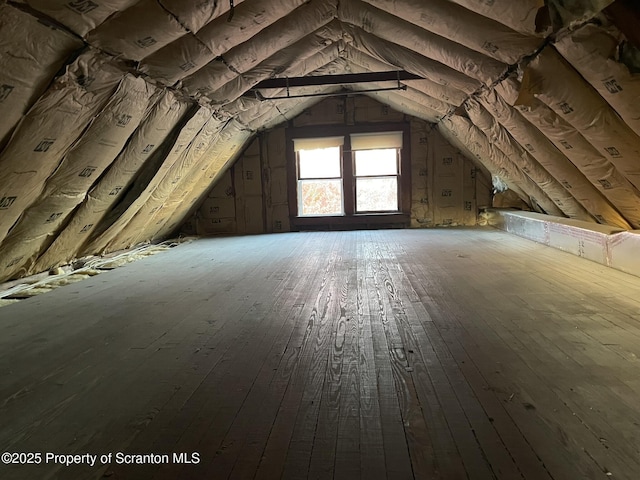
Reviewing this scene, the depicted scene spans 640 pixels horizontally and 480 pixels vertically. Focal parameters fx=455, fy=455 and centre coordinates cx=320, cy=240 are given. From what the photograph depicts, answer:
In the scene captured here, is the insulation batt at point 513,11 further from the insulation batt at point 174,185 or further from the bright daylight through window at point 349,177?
the bright daylight through window at point 349,177

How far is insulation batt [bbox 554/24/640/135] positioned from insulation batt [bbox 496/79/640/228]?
644mm

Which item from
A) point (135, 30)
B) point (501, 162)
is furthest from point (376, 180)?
point (135, 30)

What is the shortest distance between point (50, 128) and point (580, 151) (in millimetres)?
3873

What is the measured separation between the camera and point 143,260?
5.49 meters

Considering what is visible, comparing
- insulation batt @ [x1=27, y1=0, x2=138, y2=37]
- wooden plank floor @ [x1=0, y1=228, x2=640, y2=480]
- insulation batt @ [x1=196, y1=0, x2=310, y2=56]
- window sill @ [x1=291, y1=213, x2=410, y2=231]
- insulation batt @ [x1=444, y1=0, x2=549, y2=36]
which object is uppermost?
insulation batt @ [x1=196, y1=0, x2=310, y2=56]

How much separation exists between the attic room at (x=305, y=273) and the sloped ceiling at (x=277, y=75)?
17mm

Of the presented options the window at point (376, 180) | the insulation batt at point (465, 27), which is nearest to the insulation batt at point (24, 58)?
the insulation batt at point (465, 27)

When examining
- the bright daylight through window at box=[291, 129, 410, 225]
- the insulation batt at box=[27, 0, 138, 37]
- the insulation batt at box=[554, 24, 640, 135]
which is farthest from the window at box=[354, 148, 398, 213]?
the insulation batt at box=[27, 0, 138, 37]

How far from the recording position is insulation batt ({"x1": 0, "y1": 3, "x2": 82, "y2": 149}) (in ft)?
6.79

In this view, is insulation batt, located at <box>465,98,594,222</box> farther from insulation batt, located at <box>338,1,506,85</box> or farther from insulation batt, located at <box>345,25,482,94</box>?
insulation batt, located at <box>338,1,506,85</box>

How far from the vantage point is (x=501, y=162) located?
576 cm

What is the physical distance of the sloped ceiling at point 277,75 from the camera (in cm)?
247

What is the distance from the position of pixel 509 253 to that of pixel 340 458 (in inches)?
168

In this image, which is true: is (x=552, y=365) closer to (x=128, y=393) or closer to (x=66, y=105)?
(x=128, y=393)
